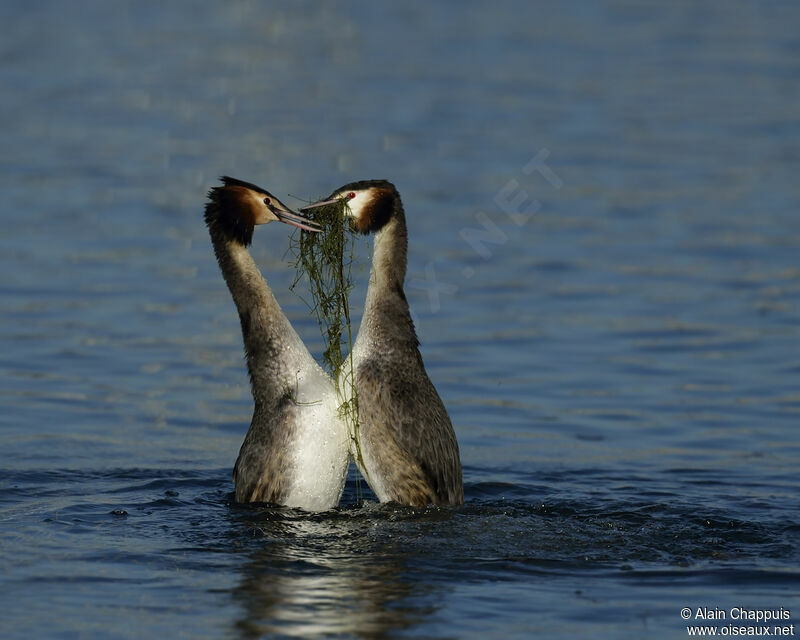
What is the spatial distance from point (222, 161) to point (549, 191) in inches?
168

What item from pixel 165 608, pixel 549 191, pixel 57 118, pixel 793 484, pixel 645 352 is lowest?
pixel 165 608

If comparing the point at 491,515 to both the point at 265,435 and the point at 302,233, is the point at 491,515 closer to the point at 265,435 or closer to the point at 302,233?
the point at 265,435

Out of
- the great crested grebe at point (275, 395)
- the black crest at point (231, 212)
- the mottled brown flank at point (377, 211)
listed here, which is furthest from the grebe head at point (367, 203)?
the black crest at point (231, 212)

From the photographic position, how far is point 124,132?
22281 millimetres

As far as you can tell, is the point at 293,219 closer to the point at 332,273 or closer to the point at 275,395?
the point at 332,273

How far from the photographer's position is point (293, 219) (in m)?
9.91

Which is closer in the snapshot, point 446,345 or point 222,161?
point 446,345

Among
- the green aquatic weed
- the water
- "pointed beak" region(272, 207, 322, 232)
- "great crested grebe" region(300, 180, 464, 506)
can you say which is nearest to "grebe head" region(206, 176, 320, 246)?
"pointed beak" region(272, 207, 322, 232)

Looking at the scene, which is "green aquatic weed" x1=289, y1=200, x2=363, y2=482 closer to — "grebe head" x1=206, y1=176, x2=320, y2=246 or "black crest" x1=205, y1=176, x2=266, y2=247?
"grebe head" x1=206, y1=176, x2=320, y2=246

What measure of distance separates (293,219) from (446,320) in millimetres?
4996

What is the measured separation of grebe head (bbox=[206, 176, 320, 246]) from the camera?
9.95 meters

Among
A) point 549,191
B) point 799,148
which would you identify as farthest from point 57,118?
point 799,148

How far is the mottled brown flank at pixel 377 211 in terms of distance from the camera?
10055 millimetres

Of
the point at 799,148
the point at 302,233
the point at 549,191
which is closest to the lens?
the point at 302,233
